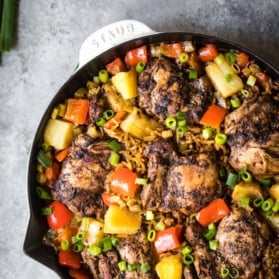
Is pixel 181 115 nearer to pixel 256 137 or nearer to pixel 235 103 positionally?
pixel 235 103

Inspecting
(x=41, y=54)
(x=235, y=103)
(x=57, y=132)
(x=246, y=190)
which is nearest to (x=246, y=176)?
(x=246, y=190)

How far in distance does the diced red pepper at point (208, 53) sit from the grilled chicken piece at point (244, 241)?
1.31m

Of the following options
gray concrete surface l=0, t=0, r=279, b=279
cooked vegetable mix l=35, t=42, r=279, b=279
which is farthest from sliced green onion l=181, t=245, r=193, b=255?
gray concrete surface l=0, t=0, r=279, b=279

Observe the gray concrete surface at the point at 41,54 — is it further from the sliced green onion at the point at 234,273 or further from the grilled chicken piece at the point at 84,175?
the sliced green onion at the point at 234,273

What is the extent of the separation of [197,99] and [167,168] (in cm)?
63

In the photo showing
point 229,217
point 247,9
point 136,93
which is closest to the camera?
point 229,217

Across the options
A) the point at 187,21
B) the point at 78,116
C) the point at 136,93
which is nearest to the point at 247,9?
the point at 187,21

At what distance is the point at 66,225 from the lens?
17.0ft

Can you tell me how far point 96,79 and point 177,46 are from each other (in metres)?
0.77

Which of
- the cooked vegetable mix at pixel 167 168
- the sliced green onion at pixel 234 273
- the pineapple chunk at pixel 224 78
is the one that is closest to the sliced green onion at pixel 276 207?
the cooked vegetable mix at pixel 167 168

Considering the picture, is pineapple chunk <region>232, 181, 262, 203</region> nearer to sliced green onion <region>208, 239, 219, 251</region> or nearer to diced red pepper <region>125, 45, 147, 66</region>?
sliced green onion <region>208, 239, 219, 251</region>

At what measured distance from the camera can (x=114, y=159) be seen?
4.99 meters

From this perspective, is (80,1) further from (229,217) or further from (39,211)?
(229,217)

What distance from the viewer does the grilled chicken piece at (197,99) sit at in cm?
495
